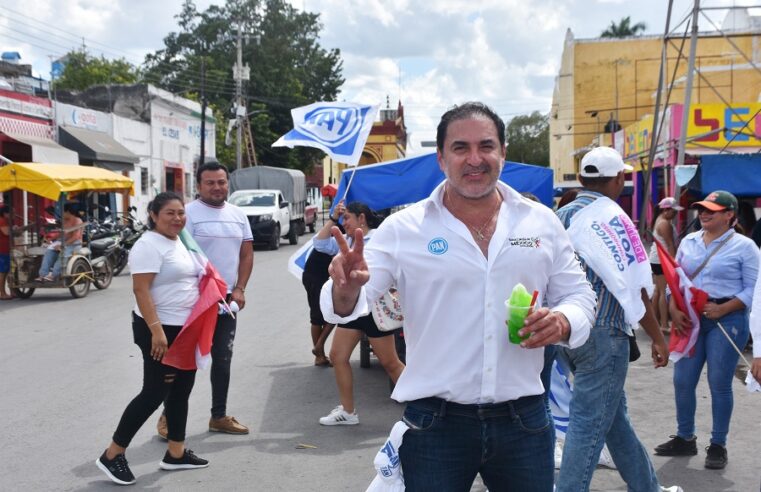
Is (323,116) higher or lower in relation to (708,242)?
higher

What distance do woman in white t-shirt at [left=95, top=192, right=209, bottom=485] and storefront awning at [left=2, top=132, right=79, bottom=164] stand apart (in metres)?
20.4

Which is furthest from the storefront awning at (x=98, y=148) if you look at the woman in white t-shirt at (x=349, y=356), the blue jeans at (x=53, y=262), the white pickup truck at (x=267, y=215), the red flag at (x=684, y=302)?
the red flag at (x=684, y=302)

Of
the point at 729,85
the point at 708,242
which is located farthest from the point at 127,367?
the point at 729,85

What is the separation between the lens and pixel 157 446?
19.4ft

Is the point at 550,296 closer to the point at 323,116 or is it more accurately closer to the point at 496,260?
the point at 496,260

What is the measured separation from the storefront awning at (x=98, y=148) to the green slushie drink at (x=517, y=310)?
87.4 feet

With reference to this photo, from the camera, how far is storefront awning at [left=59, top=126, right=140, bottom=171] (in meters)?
27.0

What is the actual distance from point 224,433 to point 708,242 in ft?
12.0

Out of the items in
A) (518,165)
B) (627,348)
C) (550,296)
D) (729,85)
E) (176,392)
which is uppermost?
(729,85)

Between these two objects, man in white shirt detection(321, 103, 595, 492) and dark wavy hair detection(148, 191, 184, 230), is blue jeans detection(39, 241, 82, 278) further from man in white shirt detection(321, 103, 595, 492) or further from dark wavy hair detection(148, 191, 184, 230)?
man in white shirt detection(321, 103, 595, 492)

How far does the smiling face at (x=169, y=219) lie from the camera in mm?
5285

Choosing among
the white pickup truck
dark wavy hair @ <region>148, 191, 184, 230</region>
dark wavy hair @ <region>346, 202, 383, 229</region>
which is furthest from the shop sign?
dark wavy hair @ <region>148, 191, 184, 230</region>

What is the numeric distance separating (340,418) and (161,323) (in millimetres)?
1840

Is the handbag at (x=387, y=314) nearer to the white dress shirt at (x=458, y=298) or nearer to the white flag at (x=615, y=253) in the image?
the white flag at (x=615, y=253)
